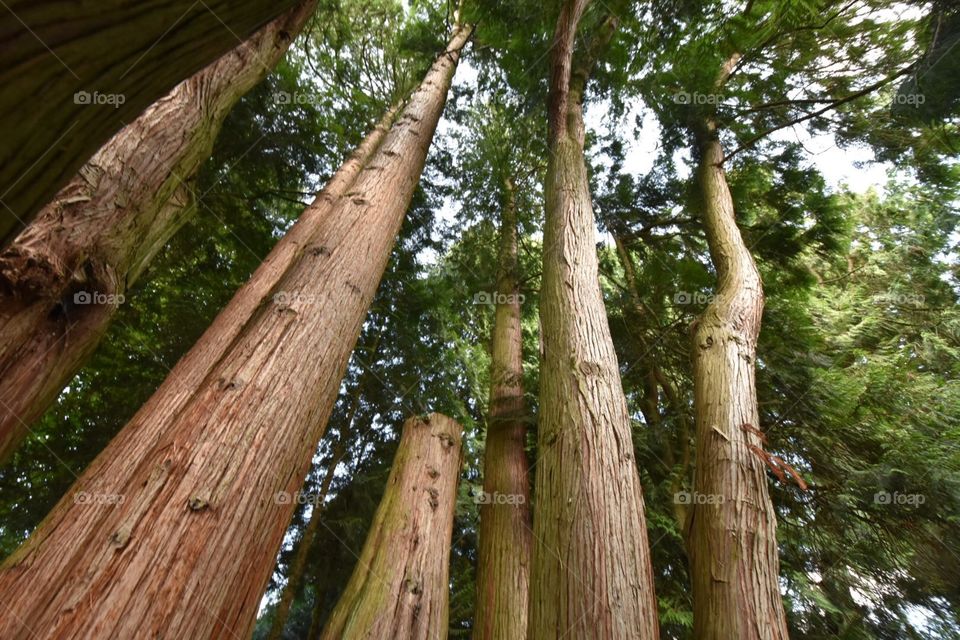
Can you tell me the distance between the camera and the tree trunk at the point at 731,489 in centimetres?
227

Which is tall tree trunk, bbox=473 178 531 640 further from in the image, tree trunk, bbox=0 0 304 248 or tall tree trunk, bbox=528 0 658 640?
tree trunk, bbox=0 0 304 248

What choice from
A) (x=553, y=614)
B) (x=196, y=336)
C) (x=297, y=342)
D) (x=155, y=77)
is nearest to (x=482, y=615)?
(x=553, y=614)

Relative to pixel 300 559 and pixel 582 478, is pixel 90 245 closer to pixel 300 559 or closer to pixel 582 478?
pixel 582 478

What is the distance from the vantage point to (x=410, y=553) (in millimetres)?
2795

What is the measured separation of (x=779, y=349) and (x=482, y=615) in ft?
12.8

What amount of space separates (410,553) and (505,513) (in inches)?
41.1

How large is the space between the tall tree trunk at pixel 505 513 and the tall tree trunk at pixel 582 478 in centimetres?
133

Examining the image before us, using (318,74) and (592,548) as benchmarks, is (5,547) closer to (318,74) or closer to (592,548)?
(318,74)

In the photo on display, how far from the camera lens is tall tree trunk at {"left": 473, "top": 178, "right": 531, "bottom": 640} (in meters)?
3.13

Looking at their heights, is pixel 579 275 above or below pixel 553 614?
above

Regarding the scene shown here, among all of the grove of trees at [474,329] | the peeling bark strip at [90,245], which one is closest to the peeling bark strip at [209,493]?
the grove of trees at [474,329]

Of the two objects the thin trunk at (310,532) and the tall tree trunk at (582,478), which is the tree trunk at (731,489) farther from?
the thin trunk at (310,532)

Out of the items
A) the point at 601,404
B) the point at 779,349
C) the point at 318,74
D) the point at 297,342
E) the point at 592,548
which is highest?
the point at 318,74

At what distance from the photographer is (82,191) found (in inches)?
87.0
